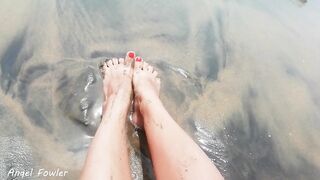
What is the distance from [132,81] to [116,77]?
162 millimetres

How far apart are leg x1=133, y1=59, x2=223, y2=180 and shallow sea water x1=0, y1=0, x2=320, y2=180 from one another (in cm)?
17

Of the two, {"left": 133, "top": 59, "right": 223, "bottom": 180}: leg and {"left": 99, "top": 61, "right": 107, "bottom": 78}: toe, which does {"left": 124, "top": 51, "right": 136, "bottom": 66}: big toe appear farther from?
{"left": 133, "top": 59, "right": 223, "bottom": 180}: leg

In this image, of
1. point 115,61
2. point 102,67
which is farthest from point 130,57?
point 102,67

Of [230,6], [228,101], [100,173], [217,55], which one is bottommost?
[100,173]

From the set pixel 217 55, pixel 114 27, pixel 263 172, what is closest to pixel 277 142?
pixel 263 172

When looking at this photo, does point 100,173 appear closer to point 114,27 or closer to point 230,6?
point 114,27

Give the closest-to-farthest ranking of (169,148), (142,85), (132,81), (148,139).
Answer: (169,148), (148,139), (142,85), (132,81)

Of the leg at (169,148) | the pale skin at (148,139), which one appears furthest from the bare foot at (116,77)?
the leg at (169,148)

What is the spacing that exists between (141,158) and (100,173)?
0.55 meters

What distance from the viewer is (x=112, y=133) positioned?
2244 millimetres

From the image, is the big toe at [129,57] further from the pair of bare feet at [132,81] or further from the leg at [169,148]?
the leg at [169,148]

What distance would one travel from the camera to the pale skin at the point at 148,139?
6.66 ft

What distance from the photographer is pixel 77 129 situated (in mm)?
2547

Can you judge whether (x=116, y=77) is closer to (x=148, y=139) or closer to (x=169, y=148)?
(x=148, y=139)
